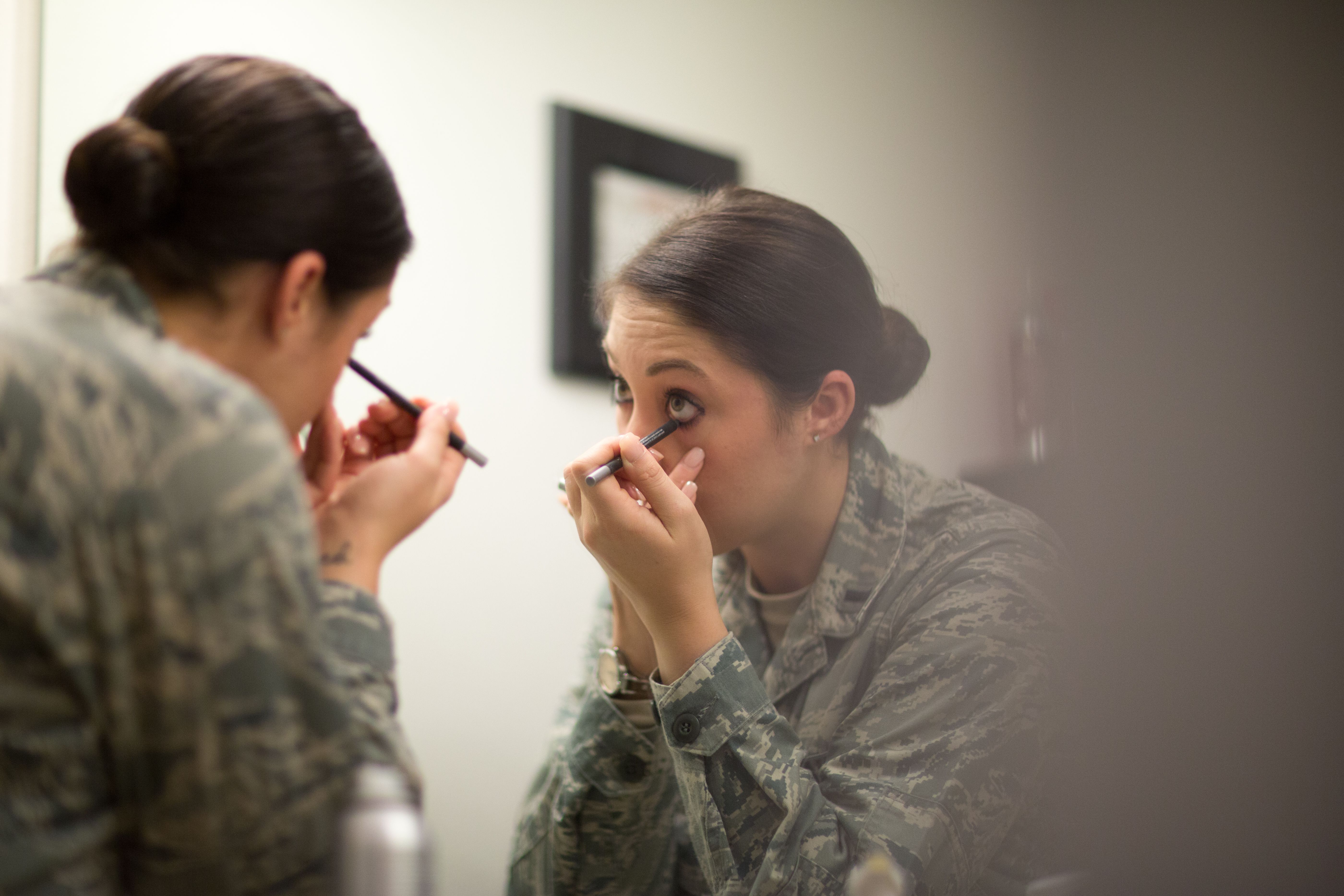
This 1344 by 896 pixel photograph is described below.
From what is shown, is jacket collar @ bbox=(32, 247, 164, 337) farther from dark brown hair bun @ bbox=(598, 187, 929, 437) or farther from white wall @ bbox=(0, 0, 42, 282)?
white wall @ bbox=(0, 0, 42, 282)

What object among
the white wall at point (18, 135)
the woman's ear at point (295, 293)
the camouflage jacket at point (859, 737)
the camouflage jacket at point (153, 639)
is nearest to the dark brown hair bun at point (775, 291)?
the camouflage jacket at point (859, 737)

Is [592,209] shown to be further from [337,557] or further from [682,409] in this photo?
[337,557]

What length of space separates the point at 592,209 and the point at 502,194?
147mm

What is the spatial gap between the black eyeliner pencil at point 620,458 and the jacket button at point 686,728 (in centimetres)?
21

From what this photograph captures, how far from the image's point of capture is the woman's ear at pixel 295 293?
1.92 ft

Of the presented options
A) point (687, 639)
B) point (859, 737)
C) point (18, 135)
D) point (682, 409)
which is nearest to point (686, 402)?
point (682, 409)

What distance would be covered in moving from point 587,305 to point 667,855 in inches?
32.0

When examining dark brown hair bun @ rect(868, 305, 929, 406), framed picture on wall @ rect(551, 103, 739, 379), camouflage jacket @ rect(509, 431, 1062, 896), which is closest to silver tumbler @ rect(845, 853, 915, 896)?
camouflage jacket @ rect(509, 431, 1062, 896)

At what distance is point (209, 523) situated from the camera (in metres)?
0.46

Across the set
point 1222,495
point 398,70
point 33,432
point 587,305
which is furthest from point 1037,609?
point 398,70

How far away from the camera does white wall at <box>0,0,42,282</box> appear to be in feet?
3.33

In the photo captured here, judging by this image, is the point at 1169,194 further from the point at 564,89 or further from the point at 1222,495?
the point at 564,89

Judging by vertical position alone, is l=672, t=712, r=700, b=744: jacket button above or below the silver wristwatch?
above

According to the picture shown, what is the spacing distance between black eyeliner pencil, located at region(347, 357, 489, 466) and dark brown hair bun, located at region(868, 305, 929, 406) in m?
0.42
